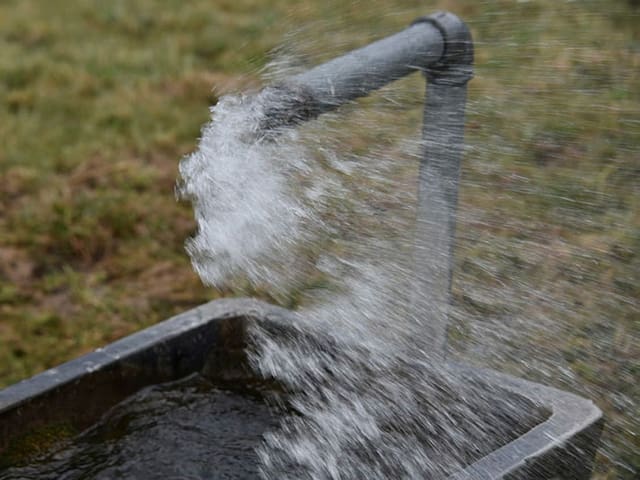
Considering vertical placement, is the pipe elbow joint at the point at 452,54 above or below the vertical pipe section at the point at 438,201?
above

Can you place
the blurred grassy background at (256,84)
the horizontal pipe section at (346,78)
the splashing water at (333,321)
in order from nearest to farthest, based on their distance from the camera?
the horizontal pipe section at (346,78), the splashing water at (333,321), the blurred grassy background at (256,84)

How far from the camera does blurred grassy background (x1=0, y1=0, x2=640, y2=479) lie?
2.81 meters

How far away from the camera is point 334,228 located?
221 cm

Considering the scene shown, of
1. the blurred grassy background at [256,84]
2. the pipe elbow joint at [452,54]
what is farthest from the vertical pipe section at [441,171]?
the blurred grassy background at [256,84]

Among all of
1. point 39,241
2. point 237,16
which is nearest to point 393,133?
point 39,241

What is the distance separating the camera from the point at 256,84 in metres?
2.73

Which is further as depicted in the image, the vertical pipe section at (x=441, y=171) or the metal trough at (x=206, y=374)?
the vertical pipe section at (x=441, y=171)

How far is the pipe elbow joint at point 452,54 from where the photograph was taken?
6.40ft

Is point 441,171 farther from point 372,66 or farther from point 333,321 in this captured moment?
point 333,321

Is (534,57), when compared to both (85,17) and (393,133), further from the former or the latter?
(85,17)

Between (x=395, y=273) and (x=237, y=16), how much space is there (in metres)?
3.59

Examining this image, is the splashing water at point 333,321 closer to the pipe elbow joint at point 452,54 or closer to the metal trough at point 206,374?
the metal trough at point 206,374

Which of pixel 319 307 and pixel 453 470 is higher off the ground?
pixel 319 307

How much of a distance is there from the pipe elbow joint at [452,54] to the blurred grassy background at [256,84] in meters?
0.53
